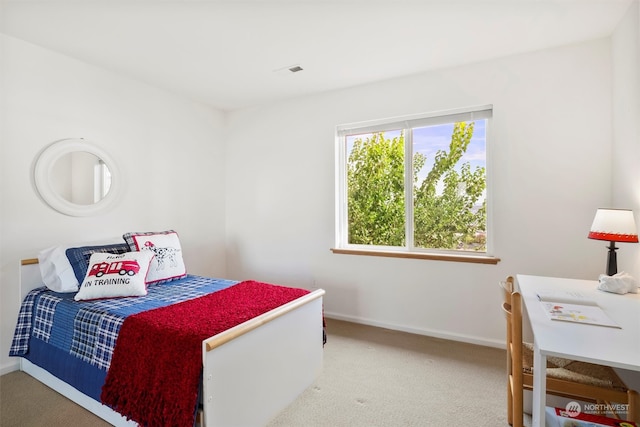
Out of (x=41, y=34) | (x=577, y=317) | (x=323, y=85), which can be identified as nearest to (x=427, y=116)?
(x=323, y=85)

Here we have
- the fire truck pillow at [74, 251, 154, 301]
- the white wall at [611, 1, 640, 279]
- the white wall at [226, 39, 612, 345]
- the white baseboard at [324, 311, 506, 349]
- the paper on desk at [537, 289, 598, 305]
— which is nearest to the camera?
the paper on desk at [537, 289, 598, 305]

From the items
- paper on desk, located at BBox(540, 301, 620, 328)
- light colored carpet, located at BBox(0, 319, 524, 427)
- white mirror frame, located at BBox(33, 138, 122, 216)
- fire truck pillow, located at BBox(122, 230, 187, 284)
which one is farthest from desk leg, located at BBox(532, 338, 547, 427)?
white mirror frame, located at BBox(33, 138, 122, 216)

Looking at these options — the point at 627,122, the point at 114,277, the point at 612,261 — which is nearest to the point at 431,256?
the point at 612,261

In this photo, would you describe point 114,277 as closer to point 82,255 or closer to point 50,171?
point 82,255

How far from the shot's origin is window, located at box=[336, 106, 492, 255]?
2840 millimetres

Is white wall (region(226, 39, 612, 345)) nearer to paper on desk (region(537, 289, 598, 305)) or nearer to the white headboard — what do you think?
paper on desk (region(537, 289, 598, 305))

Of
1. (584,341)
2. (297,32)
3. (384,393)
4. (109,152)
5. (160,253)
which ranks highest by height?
(297,32)

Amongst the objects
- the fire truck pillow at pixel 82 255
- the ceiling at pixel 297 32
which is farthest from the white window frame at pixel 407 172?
the fire truck pillow at pixel 82 255

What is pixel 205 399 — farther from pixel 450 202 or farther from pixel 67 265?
pixel 450 202

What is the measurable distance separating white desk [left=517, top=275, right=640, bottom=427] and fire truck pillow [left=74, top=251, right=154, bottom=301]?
90.6 inches

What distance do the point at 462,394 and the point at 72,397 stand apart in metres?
2.47

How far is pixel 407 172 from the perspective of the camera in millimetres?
3127

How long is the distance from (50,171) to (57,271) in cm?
85

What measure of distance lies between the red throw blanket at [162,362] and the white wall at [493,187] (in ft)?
5.41
